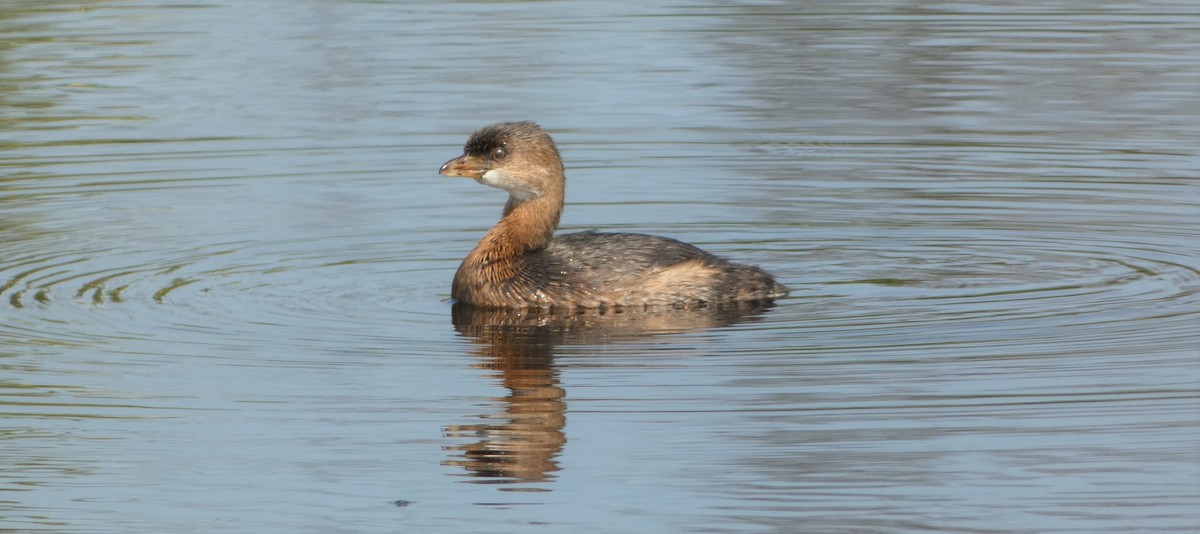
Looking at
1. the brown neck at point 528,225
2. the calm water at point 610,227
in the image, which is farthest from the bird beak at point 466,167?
the calm water at point 610,227

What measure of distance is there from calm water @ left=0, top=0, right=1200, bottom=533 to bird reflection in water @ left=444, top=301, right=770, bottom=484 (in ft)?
0.10

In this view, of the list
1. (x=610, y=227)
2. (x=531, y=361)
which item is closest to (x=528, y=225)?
(x=610, y=227)

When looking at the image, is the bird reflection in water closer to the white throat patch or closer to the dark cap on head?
the white throat patch

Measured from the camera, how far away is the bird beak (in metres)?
11.9

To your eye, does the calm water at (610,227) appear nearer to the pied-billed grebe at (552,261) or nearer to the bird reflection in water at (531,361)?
the bird reflection in water at (531,361)

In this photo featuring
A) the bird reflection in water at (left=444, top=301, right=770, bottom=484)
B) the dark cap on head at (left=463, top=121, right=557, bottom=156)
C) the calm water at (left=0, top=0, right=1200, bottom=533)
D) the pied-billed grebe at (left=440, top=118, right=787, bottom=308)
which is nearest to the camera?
the calm water at (left=0, top=0, right=1200, bottom=533)

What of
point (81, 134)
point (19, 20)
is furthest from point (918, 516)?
point (19, 20)

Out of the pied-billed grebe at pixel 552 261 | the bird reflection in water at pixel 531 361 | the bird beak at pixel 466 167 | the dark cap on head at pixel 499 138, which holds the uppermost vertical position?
the dark cap on head at pixel 499 138

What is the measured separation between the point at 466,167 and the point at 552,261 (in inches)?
30.6

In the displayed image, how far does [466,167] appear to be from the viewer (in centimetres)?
1195

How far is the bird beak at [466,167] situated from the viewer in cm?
1194

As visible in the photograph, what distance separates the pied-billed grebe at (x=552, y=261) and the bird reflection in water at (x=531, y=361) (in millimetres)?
88

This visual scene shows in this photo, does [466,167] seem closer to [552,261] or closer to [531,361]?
[552,261]


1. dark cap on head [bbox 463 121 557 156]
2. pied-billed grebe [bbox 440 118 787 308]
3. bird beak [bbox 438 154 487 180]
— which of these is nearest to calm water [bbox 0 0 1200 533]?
pied-billed grebe [bbox 440 118 787 308]
